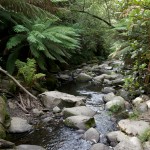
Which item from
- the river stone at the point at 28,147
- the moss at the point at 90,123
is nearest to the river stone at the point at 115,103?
the moss at the point at 90,123

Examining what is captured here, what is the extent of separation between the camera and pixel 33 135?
4.71 m

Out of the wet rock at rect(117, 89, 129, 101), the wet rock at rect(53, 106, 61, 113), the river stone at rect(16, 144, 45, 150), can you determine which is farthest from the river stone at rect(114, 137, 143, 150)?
the wet rock at rect(117, 89, 129, 101)

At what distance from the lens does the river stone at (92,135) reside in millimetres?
4539

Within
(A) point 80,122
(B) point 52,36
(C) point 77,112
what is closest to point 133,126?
(A) point 80,122

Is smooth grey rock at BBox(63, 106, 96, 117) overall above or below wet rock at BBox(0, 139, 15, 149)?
below

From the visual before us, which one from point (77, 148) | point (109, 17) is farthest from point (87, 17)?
point (77, 148)

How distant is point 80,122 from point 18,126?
1099 millimetres

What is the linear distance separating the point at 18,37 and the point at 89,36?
589 cm

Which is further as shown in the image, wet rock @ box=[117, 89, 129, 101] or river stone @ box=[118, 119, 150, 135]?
wet rock @ box=[117, 89, 129, 101]

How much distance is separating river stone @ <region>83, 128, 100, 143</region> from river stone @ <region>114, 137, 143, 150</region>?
47 centimetres

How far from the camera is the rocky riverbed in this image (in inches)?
171

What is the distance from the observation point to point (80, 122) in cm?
499

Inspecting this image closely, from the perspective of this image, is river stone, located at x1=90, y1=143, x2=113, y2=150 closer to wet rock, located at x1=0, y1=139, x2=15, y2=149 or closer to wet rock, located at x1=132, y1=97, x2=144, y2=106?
wet rock, located at x1=0, y1=139, x2=15, y2=149

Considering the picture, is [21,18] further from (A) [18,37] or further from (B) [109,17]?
(B) [109,17]
